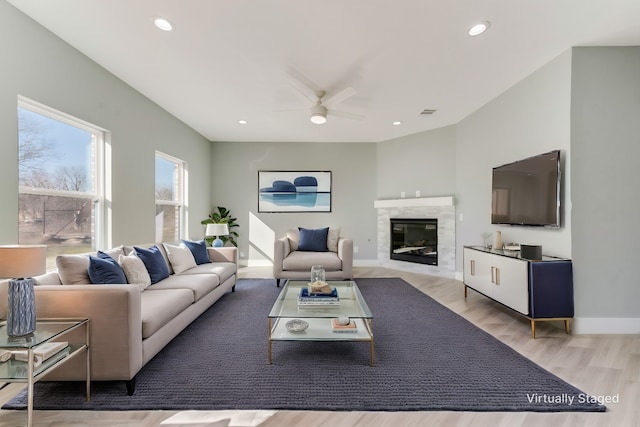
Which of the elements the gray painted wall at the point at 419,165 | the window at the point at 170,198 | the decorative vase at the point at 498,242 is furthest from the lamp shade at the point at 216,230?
the decorative vase at the point at 498,242

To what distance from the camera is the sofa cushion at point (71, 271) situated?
81.5 inches

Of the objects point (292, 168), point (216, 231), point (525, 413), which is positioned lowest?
point (525, 413)

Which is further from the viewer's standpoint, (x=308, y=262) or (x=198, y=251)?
(x=308, y=262)

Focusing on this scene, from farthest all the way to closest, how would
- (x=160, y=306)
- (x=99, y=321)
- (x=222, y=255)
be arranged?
(x=222, y=255)
(x=160, y=306)
(x=99, y=321)

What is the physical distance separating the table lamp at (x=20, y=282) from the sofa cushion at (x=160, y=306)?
59cm

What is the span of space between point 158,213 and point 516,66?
5.03 metres

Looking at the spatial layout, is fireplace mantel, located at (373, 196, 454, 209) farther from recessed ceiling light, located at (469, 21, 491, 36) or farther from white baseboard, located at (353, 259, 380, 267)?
recessed ceiling light, located at (469, 21, 491, 36)

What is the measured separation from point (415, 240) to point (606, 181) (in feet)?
10.0

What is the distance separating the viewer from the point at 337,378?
1.94 m

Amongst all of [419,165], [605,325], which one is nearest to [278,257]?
[419,165]

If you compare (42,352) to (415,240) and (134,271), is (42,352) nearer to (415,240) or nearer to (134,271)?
(134,271)

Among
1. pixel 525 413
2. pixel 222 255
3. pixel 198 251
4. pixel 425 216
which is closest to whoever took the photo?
pixel 525 413

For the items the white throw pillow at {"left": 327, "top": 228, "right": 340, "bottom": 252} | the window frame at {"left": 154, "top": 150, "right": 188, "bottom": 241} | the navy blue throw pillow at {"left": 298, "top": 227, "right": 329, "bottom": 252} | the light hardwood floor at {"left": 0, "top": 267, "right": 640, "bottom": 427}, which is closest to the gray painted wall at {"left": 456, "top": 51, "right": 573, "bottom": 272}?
the light hardwood floor at {"left": 0, "top": 267, "right": 640, "bottom": 427}

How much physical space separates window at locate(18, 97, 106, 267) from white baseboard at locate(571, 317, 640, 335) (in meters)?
5.04
